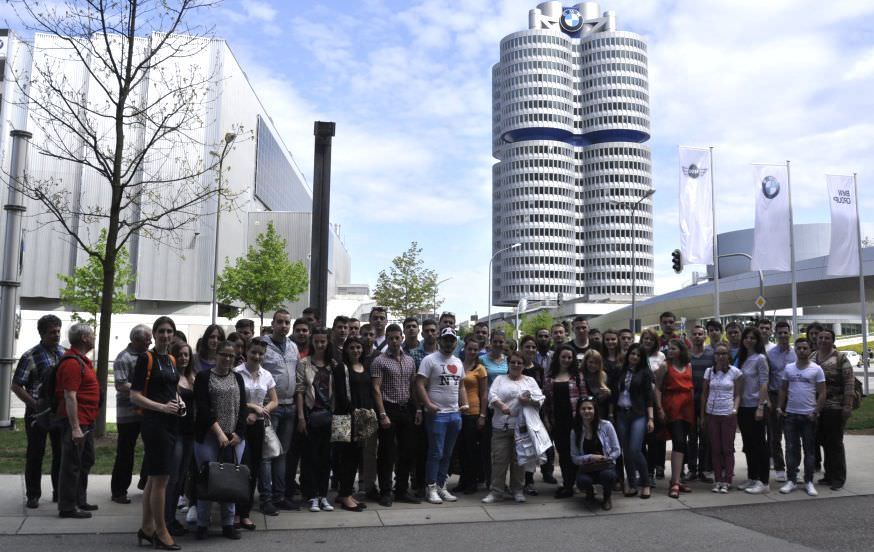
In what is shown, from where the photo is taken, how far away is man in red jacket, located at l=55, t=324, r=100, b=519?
701 cm

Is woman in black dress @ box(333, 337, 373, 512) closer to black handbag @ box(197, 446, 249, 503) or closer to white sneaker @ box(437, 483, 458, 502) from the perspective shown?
white sneaker @ box(437, 483, 458, 502)

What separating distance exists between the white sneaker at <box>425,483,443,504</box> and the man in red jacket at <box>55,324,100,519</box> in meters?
3.52

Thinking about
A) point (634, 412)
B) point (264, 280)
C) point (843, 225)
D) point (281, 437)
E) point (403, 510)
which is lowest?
point (403, 510)

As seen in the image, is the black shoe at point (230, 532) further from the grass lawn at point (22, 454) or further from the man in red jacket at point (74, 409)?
the grass lawn at point (22, 454)

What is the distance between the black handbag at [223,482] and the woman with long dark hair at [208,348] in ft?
4.34

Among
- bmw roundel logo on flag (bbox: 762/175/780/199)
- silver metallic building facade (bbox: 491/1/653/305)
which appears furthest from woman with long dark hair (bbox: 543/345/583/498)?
silver metallic building facade (bbox: 491/1/653/305)

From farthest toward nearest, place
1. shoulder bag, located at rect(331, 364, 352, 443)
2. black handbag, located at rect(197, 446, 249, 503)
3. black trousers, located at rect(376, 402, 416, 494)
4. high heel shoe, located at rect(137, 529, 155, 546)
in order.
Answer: black trousers, located at rect(376, 402, 416, 494) → shoulder bag, located at rect(331, 364, 352, 443) → black handbag, located at rect(197, 446, 249, 503) → high heel shoe, located at rect(137, 529, 155, 546)

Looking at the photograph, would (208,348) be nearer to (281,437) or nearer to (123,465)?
(281,437)

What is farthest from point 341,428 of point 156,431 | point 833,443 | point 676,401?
point 833,443

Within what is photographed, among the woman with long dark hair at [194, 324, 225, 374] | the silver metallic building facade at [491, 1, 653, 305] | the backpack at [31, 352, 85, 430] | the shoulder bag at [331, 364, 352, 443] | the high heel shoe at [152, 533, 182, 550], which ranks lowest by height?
the high heel shoe at [152, 533, 182, 550]

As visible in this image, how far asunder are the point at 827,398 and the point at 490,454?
4223mm

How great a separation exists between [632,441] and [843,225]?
25347mm

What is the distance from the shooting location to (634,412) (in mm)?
8680

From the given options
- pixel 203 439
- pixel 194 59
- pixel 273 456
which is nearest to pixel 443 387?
pixel 273 456
